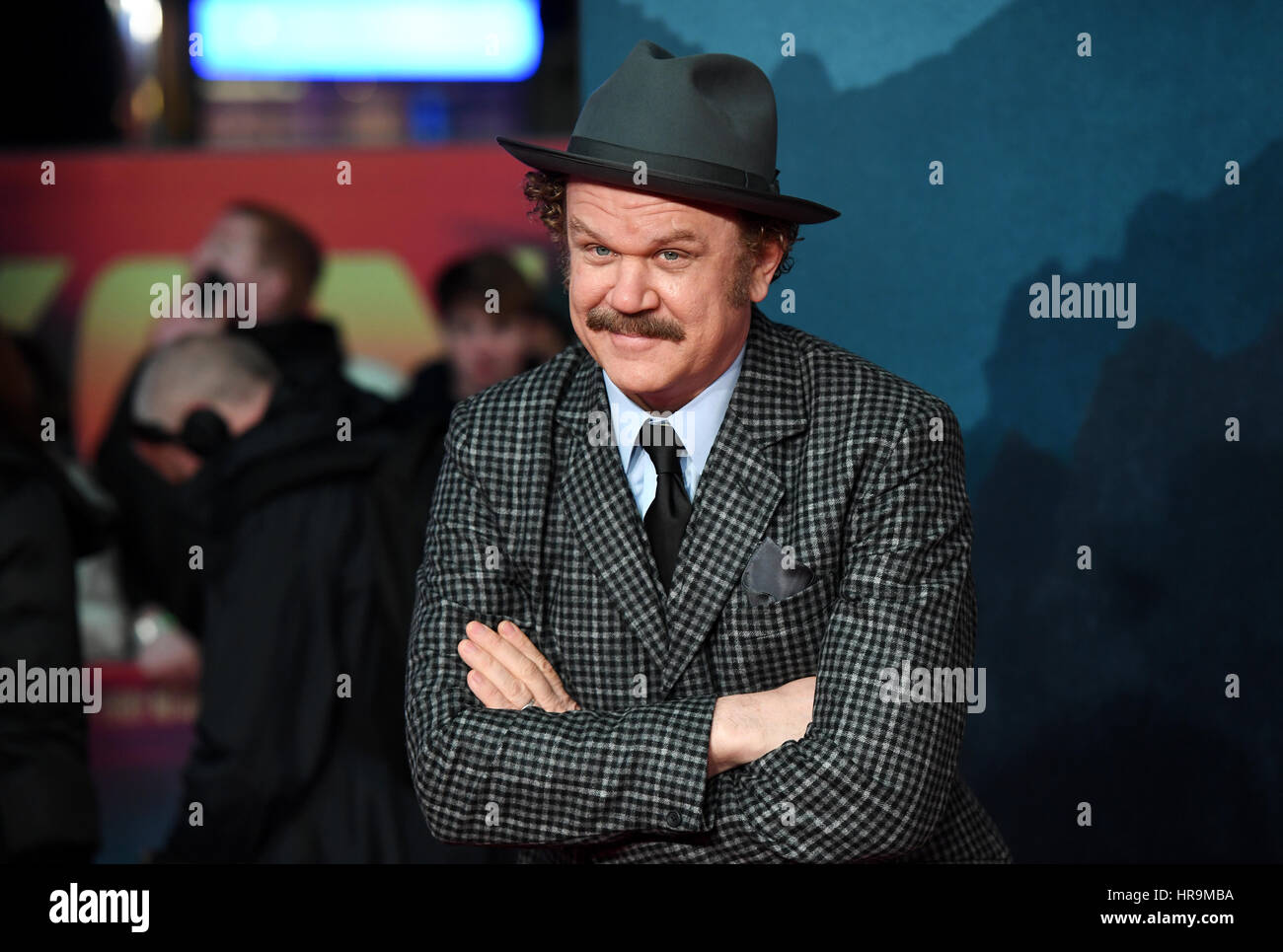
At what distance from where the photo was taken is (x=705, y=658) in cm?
232

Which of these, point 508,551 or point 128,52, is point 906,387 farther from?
point 128,52

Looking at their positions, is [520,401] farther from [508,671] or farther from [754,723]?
[754,723]

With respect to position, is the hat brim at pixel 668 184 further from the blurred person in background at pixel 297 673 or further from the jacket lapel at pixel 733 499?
the blurred person in background at pixel 297 673

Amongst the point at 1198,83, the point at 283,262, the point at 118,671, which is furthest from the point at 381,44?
the point at 1198,83

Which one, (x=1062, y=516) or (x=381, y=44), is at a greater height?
(x=381, y=44)

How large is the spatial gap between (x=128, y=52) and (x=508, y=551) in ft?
8.34

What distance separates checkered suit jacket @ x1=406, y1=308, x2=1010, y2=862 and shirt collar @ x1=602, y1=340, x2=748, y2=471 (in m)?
0.03

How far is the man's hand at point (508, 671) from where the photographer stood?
228 cm

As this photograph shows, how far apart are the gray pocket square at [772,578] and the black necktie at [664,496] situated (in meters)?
0.15

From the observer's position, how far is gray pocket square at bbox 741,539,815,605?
2285 millimetres

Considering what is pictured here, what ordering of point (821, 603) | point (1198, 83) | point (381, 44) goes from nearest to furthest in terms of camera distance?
point (821, 603), point (1198, 83), point (381, 44)
